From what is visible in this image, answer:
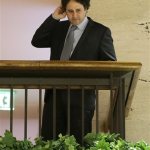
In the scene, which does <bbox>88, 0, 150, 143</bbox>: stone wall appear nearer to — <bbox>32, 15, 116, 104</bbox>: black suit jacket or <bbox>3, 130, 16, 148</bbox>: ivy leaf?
<bbox>32, 15, 116, 104</bbox>: black suit jacket

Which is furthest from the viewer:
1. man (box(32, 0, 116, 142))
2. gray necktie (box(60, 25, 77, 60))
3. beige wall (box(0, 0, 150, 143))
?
beige wall (box(0, 0, 150, 143))

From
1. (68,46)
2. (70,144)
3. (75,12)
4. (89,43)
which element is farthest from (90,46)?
(70,144)

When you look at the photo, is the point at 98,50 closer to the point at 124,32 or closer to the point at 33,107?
the point at 124,32

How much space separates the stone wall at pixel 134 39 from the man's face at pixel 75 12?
3.90 feet

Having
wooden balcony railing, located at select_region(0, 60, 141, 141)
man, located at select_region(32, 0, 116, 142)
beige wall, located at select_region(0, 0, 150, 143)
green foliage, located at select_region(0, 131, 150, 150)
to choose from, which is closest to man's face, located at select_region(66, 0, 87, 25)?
man, located at select_region(32, 0, 116, 142)

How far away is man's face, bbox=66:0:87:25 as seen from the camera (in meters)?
2.00

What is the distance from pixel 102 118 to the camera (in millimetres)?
3088

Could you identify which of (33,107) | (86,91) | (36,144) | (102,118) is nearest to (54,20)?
(86,91)

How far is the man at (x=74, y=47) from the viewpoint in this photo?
1.80 meters

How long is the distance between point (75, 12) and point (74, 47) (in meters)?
0.22

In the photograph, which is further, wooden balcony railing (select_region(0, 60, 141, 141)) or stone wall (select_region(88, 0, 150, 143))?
stone wall (select_region(88, 0, 150, 143))

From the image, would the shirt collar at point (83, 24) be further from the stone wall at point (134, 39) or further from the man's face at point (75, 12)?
the stone wall at point (134, 39)

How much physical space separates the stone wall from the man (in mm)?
1135

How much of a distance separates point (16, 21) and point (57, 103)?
2231 millimetres
